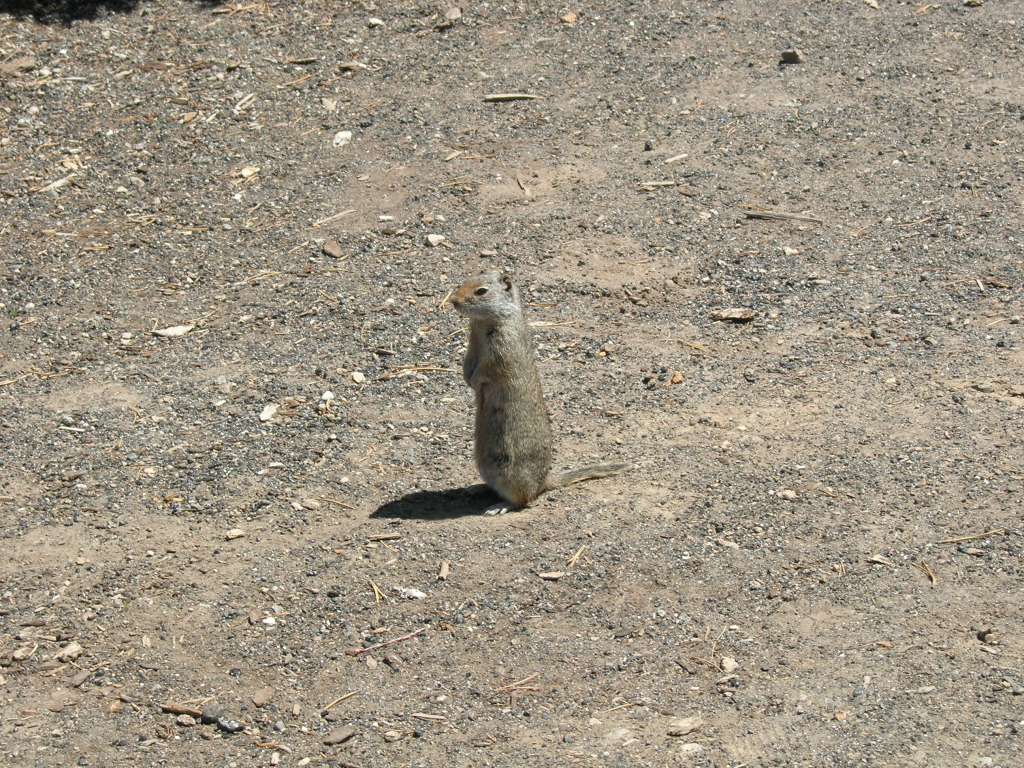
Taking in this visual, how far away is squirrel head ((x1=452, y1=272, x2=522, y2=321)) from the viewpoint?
5938 millimetres

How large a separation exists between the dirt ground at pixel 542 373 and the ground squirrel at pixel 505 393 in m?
0.26

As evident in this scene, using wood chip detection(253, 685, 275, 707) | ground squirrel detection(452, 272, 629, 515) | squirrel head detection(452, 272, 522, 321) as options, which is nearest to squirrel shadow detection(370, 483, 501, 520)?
ground squirrel detection(452, 272, 629, 515)

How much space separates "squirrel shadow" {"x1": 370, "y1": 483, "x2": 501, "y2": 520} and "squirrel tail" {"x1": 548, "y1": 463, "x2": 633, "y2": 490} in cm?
35

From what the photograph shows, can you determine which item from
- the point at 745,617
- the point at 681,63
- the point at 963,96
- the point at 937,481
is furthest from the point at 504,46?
the point at 745,617

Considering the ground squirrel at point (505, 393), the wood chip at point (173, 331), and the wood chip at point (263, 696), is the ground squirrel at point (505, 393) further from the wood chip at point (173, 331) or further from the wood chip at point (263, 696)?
the wood chip at point (173, 331)

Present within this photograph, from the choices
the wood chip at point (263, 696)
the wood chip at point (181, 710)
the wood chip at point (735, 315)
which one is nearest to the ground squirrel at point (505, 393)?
the wood chip at point (263, 696)

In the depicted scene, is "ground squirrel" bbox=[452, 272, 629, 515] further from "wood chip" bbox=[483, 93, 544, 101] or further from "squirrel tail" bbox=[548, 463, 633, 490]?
"wood chip" bbox=[483, 93, 544, 101]

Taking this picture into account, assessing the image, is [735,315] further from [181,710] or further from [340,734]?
[181,710]

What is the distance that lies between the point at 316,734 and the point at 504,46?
7682 mm

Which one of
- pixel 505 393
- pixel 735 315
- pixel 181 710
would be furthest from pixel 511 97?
pixel 181 710

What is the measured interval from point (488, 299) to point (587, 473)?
1.10m

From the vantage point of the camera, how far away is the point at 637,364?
7266 mm

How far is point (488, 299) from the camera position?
5949 mm

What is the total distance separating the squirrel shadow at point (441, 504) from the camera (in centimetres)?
605
